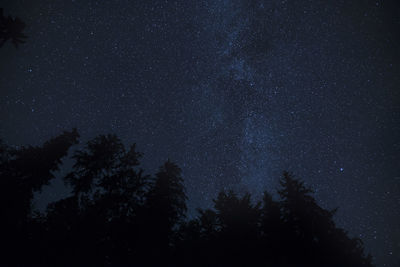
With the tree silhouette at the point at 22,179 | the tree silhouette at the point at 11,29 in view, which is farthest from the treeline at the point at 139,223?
the tree silhouette at the point at 11,29

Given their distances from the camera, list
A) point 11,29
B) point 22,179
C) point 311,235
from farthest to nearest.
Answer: point 22,179
point 311,235
point 11,29

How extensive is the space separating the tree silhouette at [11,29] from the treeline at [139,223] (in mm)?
11111

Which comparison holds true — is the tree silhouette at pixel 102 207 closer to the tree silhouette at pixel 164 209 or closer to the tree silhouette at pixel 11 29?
the tree silhouette at pixel 164 209

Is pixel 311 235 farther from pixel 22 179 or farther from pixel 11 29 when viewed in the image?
pixel 22 179

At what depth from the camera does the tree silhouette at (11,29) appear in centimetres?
663

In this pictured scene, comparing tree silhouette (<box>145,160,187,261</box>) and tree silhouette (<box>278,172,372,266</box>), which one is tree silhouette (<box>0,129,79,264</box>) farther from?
tree silhouette (<box>278,172,372,266</box>)

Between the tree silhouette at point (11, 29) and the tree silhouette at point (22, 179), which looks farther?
the tree silhouette at point (22, 179)

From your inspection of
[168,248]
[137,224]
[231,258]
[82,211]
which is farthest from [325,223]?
[82,211]

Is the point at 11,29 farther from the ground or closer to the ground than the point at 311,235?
farther from the ground

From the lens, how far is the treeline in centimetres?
1255

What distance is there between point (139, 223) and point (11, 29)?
1266cm

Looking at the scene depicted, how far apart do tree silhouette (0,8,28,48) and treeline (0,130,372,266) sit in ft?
36.5

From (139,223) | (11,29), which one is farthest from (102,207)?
(11,29)

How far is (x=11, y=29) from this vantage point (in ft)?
21.9
